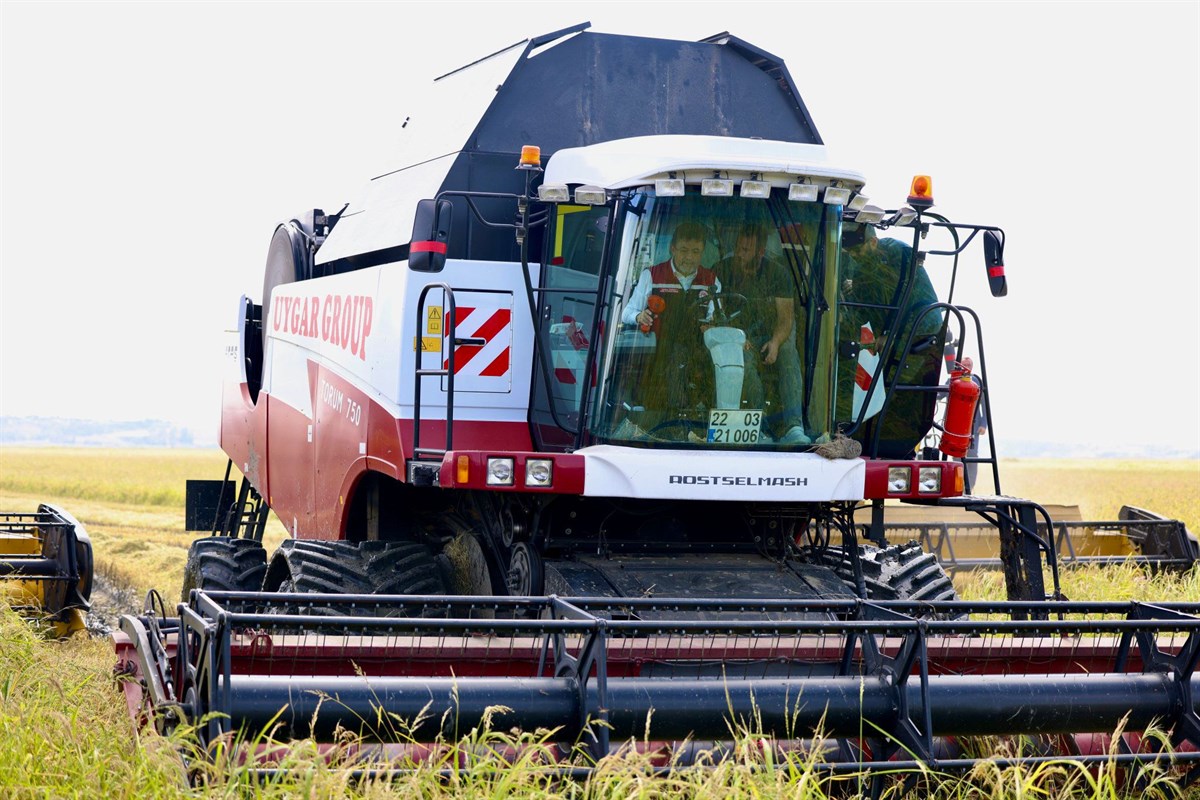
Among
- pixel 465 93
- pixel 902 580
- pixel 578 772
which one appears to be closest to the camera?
pixel 578 772

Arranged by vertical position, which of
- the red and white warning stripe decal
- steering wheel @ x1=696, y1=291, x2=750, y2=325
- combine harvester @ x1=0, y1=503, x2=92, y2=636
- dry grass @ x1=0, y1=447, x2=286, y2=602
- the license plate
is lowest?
dry grass @ x1=0, y1=447, x2=286, y2=602

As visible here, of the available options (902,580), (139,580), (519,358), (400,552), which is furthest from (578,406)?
(139,580)

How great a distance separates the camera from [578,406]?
580cm

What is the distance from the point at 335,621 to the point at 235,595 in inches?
18.0

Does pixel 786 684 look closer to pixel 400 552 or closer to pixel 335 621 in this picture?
pixel 335 621

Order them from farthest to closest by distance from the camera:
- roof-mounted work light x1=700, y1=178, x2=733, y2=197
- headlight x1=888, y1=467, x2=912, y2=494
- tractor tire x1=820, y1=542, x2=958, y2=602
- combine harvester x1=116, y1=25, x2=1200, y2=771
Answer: tractor tire x1=820, y1=542, x2=958, y2=602 → headlight x1=888, y1=467, x2=912, y2=494 → roof-mounted work light x1=700, y1=178, x2=733, y2=197 → combine harvester x1=116, y1=25, x2=1200, y2=771

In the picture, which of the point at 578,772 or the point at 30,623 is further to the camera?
the point at 30,623

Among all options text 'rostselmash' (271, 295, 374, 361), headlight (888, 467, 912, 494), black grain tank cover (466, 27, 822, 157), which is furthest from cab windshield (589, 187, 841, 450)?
text 'rostselmash' (271, 295, 374, 361)

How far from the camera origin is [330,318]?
716 cm

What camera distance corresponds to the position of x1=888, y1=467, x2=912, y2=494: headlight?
19.4 ft

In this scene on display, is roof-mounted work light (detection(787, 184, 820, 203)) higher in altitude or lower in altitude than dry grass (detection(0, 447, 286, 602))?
higher

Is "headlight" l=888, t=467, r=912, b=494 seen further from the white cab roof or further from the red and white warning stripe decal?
the red and white warning stripe decal

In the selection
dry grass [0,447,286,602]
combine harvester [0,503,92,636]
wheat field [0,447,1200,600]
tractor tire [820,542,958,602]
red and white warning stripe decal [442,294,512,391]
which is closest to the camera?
red and white warning stripe decal [442,294,512,391]

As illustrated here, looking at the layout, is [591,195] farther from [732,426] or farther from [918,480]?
[918,480]
